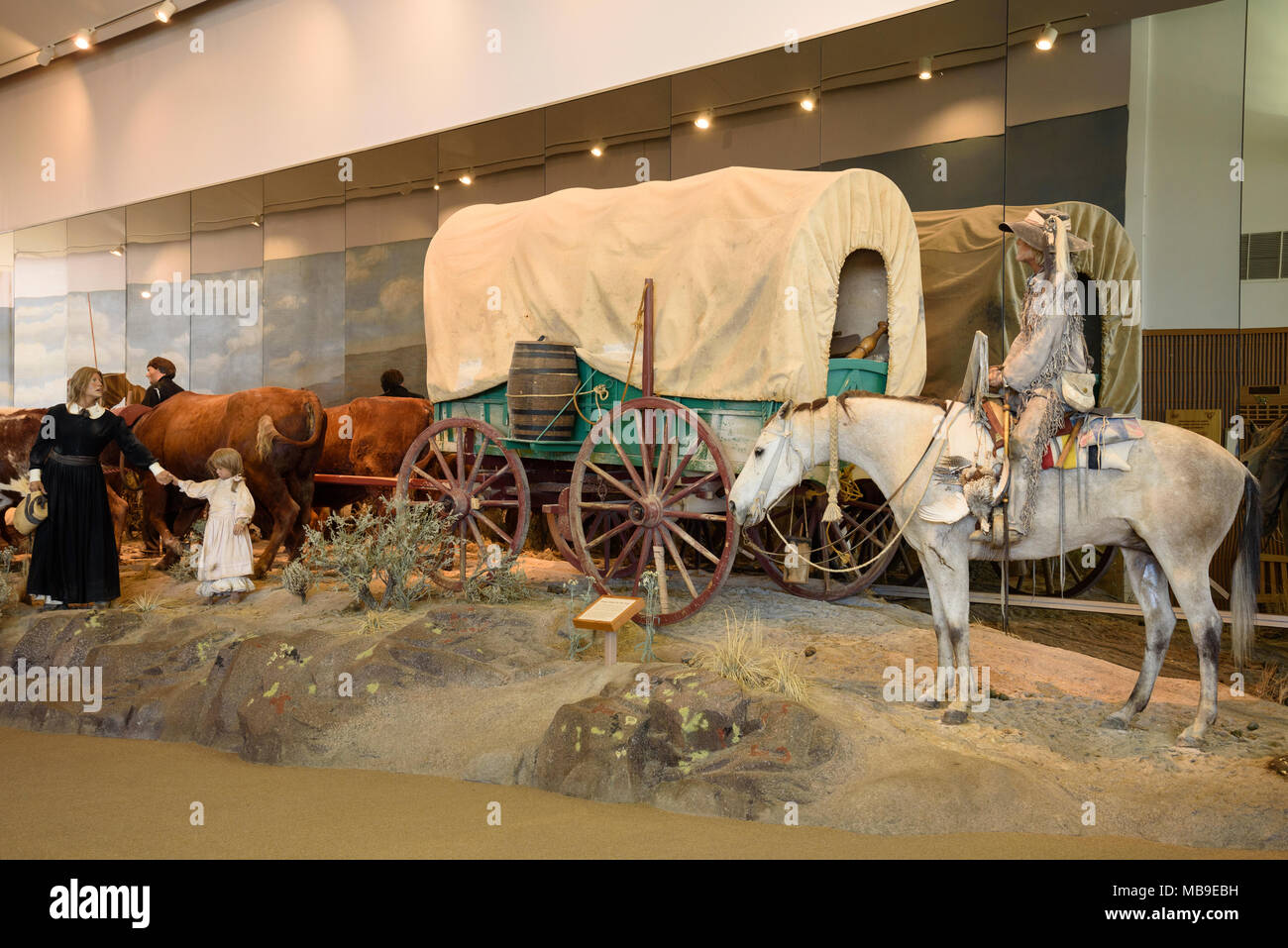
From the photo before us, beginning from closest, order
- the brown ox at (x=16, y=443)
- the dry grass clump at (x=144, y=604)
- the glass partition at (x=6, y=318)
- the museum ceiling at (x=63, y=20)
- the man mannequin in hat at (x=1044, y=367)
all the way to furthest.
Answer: the man mannequin in hat at (x=1044, y=367), the dry grass clump at (x=144, y=604), the brown ox at (x=16, y=443), the museum ceiling at (x=63, y=20), the glass partition at (x=6, y=318)

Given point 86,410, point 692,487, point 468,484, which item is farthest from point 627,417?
point 86,410

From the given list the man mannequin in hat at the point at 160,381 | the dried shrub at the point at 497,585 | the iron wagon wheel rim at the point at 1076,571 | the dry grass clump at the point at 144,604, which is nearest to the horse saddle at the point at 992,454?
the iron wagon wheel rim at the point at 1076,571

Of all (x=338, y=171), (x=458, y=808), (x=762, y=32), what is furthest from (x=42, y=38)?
(x=458, y=808)

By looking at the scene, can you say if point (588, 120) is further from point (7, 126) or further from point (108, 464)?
point (7, 126)

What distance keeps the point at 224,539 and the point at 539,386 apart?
248cm

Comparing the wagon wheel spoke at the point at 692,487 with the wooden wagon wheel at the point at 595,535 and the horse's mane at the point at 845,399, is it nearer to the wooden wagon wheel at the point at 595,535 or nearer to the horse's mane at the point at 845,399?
the wooden wagon wheel at the point at 595,535

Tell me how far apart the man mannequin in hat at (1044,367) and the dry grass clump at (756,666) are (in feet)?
3.55

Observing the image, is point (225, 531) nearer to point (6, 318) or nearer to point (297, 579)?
point (297, 579)

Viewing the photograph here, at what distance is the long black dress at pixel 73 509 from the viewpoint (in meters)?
6.43

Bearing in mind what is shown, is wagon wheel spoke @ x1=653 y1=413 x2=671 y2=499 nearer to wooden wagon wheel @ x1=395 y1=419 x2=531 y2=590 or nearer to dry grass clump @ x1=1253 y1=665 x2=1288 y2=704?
wooden wagon wheel @ x1=395 y1=419 x2=531 y2=590

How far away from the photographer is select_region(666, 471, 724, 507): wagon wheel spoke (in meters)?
5.58

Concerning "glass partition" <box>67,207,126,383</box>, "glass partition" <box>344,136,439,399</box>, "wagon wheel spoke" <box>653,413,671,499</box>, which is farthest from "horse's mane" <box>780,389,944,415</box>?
"glass partition" <box>67,207,126,383</box>

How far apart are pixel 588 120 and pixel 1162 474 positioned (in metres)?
5.47

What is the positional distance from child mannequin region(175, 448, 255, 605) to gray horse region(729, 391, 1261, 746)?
3.63m
